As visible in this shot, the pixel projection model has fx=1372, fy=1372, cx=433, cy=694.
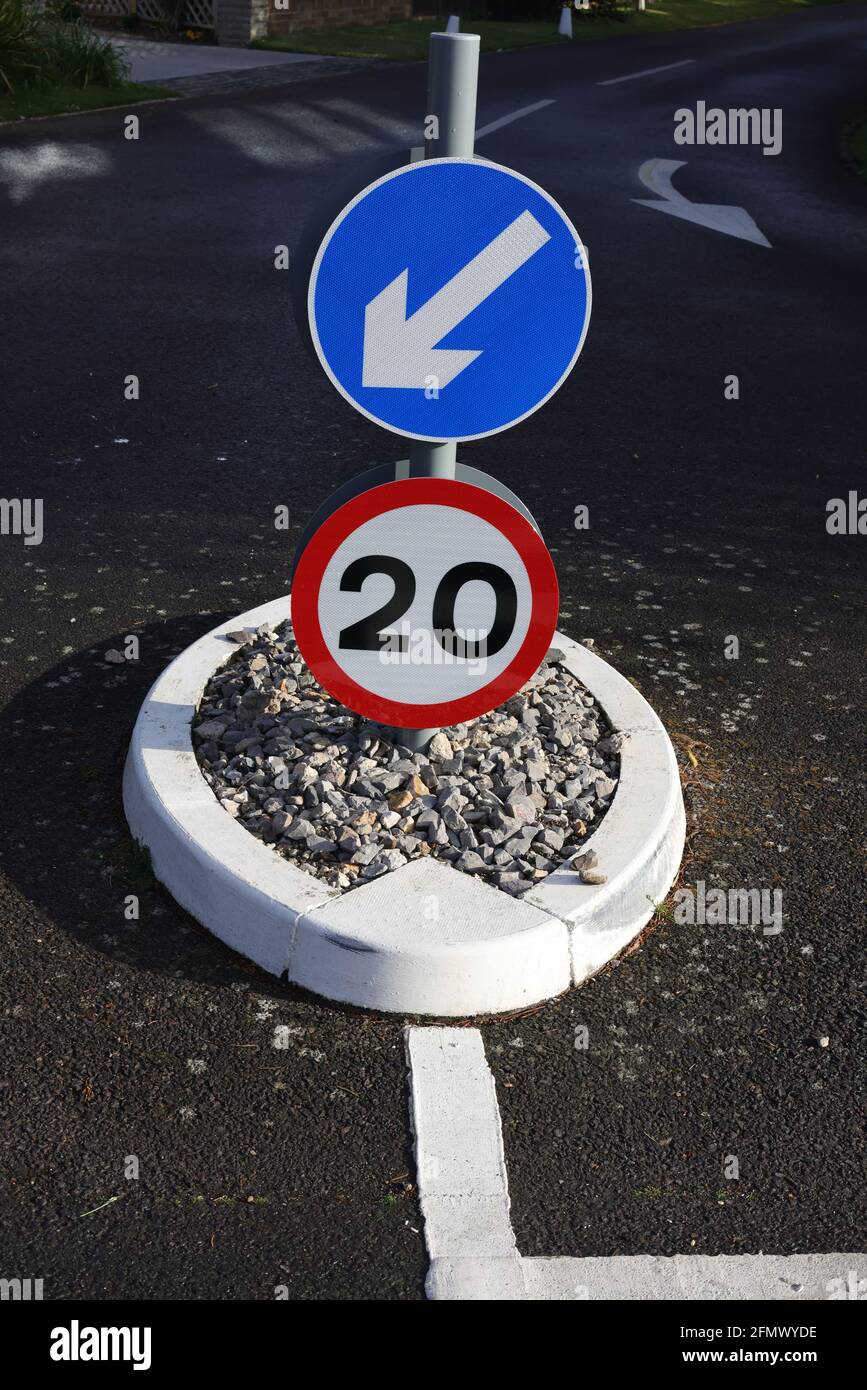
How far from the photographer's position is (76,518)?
19.1ft

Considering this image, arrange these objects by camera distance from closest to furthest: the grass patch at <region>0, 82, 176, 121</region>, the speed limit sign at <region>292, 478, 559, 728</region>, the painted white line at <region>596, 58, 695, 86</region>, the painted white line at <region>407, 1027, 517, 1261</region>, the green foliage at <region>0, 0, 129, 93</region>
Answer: the painted white line at <region>407, 1027, 517, 1261</region> → the speed limit sign at <region>292, 478, 559, 728</region> → the grass patch at <region>0, 82, 176, 121</region> → the green foliage at <region>0, 0, 129, 93</region> → the painted white line at <region>596, 58, 695, 86</region>

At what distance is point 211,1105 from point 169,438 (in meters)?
4.40

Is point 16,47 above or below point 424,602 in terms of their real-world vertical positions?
above

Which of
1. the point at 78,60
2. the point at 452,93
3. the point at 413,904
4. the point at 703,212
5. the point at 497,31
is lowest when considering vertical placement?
the point at 413,904

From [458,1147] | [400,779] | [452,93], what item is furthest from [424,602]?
[458,1147]

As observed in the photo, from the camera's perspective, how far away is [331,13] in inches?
1013

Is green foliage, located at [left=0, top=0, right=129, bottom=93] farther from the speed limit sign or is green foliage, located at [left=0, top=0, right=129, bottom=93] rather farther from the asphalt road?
the speed limit sign

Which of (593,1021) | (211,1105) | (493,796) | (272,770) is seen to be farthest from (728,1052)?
(272,770)

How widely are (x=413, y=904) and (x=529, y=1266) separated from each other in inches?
36.9

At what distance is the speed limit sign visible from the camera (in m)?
3.49

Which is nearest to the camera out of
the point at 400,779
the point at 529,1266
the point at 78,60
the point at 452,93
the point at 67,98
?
the point at 529,1266

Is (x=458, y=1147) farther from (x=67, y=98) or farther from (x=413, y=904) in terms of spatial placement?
(x=67, y=98)

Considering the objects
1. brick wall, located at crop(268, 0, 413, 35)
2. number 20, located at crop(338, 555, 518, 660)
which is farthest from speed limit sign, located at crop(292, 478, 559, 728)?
brick wall, located at crop(268, 0, 413, 35)

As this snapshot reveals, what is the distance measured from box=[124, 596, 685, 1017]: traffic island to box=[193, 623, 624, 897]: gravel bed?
61 mm
